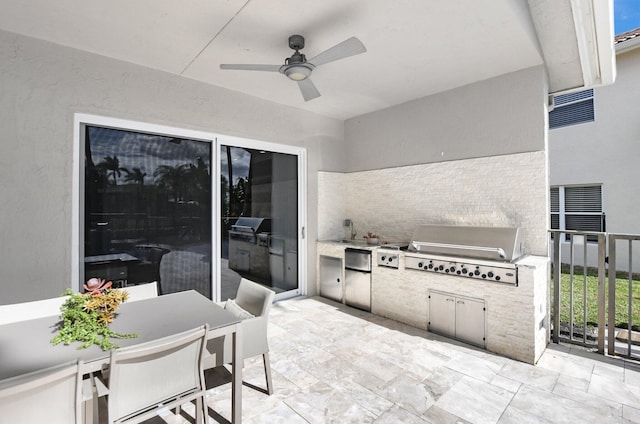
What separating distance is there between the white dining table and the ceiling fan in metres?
2.04

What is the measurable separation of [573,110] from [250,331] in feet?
26.5

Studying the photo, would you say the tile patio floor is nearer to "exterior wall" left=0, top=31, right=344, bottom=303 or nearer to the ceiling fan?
"exterior wall" left=0, top=31, right=344, bottom=303

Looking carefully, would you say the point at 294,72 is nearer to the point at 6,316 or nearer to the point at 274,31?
the point at 274,31

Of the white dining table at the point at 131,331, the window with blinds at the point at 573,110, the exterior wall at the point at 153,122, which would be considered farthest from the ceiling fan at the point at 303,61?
the window with blinds at the point at 573,110

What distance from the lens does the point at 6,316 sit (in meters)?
2.03

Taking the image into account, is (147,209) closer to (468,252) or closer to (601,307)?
(468,252)

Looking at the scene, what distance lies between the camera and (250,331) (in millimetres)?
2250

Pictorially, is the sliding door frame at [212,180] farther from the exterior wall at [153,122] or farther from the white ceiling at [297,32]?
the white ceiling at [297,32]

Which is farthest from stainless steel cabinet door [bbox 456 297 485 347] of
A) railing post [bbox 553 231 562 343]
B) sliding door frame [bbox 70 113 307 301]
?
sliding door frame [bbox 70 113 307 301]

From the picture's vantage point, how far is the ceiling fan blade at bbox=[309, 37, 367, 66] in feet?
7.82

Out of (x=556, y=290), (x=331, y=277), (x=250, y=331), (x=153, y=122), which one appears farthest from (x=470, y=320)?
(x=153, y=122)

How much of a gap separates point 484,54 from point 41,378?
4193mm

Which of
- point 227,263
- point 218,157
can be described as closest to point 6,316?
point 227,263

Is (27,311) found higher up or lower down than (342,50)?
lower down
